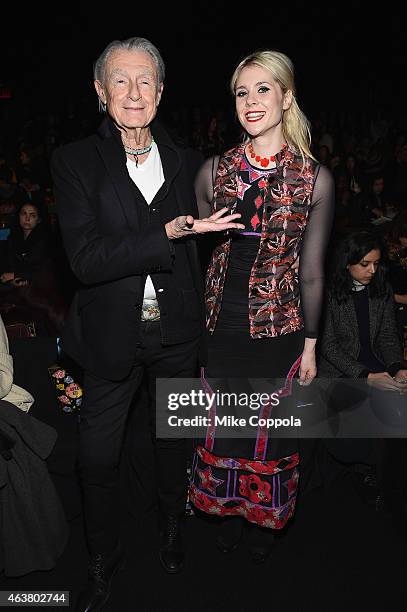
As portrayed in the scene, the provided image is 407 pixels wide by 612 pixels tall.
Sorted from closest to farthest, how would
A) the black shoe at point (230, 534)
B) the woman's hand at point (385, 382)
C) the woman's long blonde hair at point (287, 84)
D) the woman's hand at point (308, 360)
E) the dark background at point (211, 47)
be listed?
the woman's long blonde hair at point (287, 84) < the woman's hand at point (308, 360) < the black shoe at point (230, 534) < the woman's hand at point (385, 382) < the dark background at point (211, 47)

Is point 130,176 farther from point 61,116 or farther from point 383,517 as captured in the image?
point 61,116

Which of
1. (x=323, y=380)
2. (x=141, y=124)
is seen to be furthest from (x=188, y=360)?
(x=323, y=380)

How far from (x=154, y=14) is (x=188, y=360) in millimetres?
7842

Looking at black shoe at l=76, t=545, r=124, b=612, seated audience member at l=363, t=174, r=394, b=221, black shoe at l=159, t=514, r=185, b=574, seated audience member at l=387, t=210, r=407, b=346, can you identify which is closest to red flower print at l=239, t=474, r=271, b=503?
black shoe at l=159, t=514, r=185, b=574

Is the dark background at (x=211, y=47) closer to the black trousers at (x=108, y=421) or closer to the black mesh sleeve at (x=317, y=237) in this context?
the black mesh sleeve at (x=317, y=237)

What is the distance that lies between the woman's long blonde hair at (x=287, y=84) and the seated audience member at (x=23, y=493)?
1.21m

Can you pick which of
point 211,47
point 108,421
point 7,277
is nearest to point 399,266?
point 108,421

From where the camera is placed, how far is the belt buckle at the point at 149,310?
179 centimetres

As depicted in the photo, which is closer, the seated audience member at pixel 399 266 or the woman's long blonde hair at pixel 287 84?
the woman's long blonde hair at pixel 287 84

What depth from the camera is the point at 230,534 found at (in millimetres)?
2236

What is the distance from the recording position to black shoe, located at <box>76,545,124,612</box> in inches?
Result: 75.1

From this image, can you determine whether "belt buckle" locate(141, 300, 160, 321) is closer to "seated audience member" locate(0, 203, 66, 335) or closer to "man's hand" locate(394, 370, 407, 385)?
"man's hand" locate(394, 370, 407, 385)

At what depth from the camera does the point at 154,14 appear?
27.7 ft

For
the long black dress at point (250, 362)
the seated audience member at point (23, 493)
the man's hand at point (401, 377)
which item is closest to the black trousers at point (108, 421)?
the long black dress at point (250, 362)
